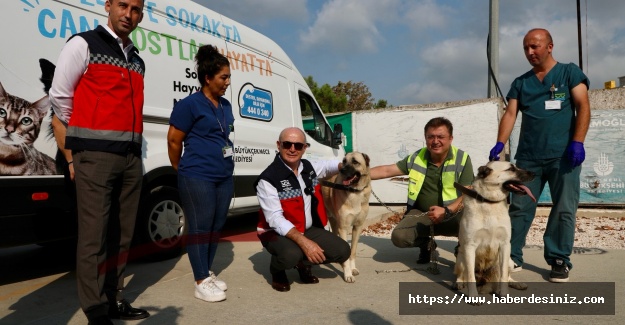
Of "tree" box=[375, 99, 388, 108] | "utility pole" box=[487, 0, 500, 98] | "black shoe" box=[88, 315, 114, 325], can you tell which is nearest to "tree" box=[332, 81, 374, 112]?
"tree" box=[375, 99, 388, 108]

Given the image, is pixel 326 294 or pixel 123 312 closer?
pixel 123 312

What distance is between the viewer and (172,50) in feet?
14.7

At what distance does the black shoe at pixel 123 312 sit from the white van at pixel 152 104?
0.81 m

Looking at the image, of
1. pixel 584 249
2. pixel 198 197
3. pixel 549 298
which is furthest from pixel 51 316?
pixel 584 249

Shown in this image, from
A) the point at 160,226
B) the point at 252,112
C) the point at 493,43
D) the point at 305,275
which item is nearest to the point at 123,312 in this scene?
the point at 305,275

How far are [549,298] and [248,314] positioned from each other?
2.20 m

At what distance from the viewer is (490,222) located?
3.08 m

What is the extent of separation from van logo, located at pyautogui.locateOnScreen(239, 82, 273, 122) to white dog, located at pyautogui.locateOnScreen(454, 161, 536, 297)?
120 inches

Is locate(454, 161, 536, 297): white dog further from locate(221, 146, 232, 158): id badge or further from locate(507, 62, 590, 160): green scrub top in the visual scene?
locate(221, 146, 232, 158): id badge

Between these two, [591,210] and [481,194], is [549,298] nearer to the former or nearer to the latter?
[481,194]

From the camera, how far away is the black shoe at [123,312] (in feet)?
9.25

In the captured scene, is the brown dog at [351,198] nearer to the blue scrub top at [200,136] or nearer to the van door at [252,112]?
the blue scrub top at [200,136]

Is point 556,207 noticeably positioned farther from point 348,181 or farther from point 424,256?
point 348,181

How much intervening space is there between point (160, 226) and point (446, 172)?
282cm
